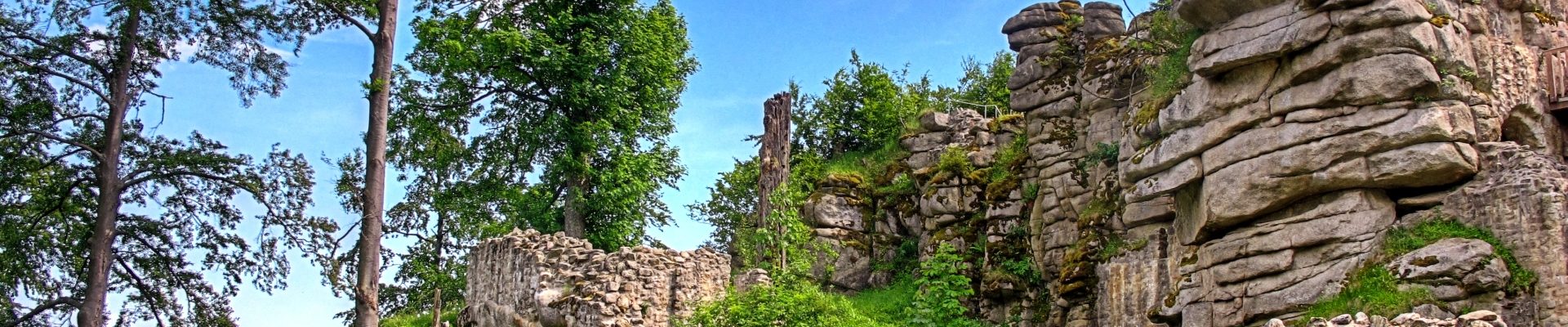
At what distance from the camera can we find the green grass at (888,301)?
26.5m

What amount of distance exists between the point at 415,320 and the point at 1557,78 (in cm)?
2074

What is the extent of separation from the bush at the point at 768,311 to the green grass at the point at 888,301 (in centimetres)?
357

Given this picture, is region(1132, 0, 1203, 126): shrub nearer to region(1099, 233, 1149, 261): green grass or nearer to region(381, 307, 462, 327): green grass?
region(1099, 233, 1149, 261): green grass

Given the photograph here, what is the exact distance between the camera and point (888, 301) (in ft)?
91.0

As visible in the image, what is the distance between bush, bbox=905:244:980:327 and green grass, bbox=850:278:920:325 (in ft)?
1.31

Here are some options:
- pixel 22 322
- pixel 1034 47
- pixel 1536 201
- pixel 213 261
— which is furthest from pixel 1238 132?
pixel 22 322

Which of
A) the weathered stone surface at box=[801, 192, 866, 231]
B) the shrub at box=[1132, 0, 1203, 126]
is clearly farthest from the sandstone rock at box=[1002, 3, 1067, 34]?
the weathered stone surface at box=[801, 192, 866, 231]

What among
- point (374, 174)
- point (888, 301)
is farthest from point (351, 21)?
point (888, 301)

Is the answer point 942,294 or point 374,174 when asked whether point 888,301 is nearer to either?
point 942,294

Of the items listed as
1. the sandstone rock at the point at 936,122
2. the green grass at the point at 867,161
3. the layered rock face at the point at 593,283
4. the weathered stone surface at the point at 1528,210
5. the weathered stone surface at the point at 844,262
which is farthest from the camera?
the green grass at the point at 867,161

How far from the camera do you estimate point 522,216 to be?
27.8 meters

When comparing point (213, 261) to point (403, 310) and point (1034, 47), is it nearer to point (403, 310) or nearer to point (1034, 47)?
point (403, 310)

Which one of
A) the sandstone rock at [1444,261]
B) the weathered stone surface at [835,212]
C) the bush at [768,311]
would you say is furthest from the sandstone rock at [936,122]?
the sandstone rock at [1444,261]

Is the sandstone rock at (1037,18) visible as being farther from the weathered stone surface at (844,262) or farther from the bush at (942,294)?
the weathered stone surface at (844,262)
